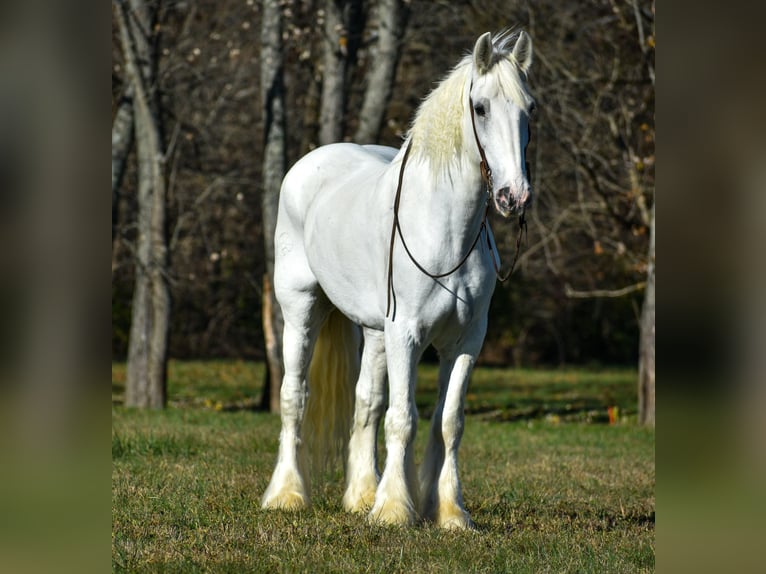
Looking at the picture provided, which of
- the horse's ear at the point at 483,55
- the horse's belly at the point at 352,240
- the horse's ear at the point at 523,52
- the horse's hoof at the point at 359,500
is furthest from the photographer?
the horse's hoof at the point at 359,500

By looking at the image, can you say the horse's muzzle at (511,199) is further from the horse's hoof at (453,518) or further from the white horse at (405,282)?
the horse's hoof at (453,518)

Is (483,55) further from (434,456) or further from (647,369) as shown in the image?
(647,369)

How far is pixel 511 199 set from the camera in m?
4.59

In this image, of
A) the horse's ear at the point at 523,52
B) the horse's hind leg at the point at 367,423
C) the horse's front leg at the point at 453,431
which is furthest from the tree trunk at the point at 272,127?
the horse's ear at the point at 523,52

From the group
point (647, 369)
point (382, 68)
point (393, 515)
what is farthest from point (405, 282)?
point (647, 369)

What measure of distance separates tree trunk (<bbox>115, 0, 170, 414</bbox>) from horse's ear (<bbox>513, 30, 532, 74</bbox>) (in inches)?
330

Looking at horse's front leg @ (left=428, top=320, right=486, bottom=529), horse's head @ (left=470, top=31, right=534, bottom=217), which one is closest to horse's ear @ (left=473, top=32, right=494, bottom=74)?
horse's head @ (left=470, top=31, right=534, bottom=217)

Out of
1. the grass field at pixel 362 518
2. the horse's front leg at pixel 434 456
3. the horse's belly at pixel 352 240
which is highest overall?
the horse's belly at pixel 352 240

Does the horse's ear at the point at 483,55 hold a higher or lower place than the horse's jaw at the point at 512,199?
higher

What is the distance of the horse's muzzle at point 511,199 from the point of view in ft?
15.0

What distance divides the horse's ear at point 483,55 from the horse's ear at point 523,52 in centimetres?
20

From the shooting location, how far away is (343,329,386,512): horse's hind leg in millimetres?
6016

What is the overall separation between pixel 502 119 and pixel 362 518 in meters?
2.25
